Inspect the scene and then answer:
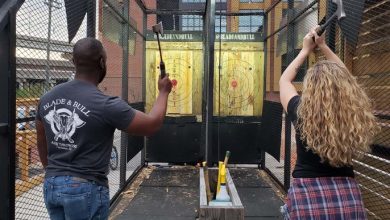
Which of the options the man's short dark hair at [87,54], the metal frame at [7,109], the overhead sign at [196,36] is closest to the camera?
the man's short dark hair at [87,54]

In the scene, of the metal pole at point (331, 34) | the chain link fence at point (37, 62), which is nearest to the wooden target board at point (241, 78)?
the chain link fence at point (37, 62)

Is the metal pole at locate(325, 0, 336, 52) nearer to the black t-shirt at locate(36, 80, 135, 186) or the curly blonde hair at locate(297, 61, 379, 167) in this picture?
the curly blonde hair at locate(297, 61, 379, 167)

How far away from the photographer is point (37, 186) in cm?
369

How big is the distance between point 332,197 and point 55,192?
131 centimetres

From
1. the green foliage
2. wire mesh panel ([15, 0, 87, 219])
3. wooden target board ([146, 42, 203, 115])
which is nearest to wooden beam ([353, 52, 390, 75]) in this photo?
wire mesh panel ([15, 0, 87, 219])

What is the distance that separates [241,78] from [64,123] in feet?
17.9

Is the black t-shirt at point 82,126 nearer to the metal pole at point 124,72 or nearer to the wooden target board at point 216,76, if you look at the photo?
the metal pole at point 124,72

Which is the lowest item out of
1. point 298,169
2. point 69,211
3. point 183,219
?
point 183,219

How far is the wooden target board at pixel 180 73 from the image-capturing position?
23.9 ft

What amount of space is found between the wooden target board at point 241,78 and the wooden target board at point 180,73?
35 cm

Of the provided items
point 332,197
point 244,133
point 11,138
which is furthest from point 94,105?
point 244,133

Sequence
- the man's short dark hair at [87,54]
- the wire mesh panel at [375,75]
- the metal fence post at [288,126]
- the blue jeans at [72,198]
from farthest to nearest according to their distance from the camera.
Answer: the metal fence post at [288,126], the wire mesh panel at [375,75], the man's short dark hair at [87,54], the blue jeans at [72,198]

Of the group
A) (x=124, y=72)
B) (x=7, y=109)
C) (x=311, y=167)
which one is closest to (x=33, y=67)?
(x=7, y=109)

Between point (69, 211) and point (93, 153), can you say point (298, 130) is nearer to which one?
point (93, 153)
